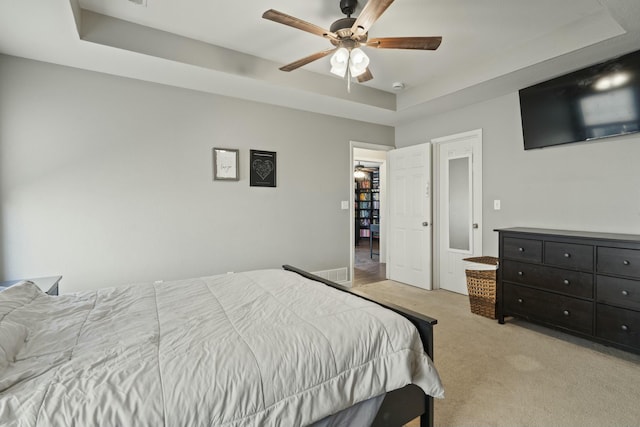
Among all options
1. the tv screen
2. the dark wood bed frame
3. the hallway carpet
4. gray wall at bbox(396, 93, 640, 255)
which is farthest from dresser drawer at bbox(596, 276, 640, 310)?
the hallway carpet

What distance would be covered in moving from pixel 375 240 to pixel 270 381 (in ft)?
27.6

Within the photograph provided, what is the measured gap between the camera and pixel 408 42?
2.06 meters

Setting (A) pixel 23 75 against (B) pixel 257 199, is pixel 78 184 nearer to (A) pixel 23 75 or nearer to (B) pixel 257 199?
(A) pixel 23 75

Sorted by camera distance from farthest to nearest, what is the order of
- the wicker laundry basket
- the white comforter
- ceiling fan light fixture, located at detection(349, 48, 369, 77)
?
the wicker laundry basket < ceiling fan light fixture, located at detection(349, 48, 369, 77) < the white comforter

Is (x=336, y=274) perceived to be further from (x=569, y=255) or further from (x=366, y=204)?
(x=366, y=204)

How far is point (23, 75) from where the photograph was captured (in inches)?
98.9

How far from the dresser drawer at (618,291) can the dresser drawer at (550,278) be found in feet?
0.20

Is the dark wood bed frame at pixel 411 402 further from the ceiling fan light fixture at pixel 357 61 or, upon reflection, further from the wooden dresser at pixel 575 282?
the wooden dresser at pixel 575 282

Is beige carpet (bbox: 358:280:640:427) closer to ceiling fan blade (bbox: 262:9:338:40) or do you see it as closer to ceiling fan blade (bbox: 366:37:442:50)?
ceiling fan blade (bbox: 366:37:442:50)

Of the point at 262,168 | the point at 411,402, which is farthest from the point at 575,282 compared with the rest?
the point at 262,168

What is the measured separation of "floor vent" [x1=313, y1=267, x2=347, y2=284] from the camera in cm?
409

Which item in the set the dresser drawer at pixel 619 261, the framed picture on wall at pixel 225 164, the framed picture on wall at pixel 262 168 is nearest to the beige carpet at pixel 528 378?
the dresser drawer at pixel 619 261

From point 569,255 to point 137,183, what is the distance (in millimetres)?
3967

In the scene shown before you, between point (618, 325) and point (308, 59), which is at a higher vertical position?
point (308, 59)
